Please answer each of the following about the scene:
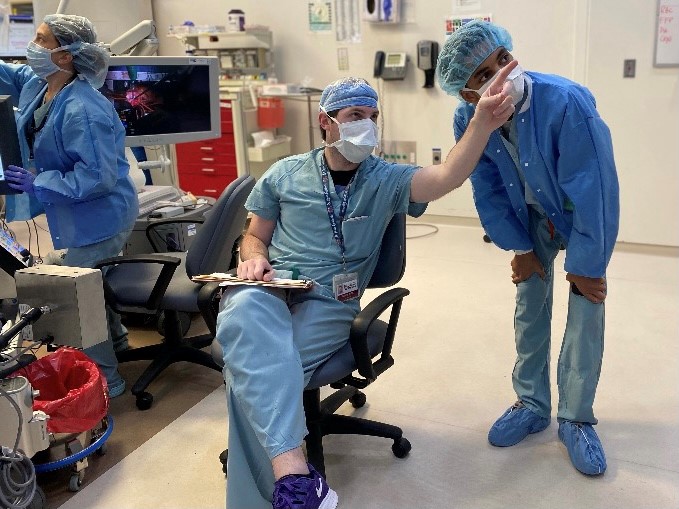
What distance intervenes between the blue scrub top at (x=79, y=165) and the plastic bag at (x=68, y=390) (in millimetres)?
522

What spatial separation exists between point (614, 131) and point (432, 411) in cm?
249

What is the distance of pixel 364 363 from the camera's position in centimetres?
183

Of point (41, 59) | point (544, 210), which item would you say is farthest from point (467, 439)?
point (41, 59)

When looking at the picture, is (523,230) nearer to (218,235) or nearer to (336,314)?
(336,314)

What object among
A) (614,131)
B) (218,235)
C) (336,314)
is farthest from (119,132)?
(614,131)

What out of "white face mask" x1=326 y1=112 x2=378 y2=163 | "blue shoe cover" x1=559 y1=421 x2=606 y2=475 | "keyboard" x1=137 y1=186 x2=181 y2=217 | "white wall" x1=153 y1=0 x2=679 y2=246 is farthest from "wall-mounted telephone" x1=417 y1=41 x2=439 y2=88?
"blue shoe cover" x1=559 y1=421 x2=606 y2=475

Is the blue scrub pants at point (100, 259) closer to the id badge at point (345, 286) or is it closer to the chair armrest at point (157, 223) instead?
the chair armrest at point (157, 223)

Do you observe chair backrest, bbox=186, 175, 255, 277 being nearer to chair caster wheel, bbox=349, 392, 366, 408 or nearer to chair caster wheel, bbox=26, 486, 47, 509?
chair caster wheel, bbox=349, 392, 366, 408

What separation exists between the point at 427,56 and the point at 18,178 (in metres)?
3.03

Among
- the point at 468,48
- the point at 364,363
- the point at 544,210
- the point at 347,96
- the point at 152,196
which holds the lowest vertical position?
the point at 364,363

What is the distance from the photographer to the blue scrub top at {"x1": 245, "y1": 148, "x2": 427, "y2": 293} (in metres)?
1.98

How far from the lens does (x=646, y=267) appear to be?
3.90 meters

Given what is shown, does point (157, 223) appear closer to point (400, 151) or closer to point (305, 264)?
point (305, 264)

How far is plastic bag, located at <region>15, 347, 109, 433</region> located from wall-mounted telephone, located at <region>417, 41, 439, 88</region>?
126 inches
